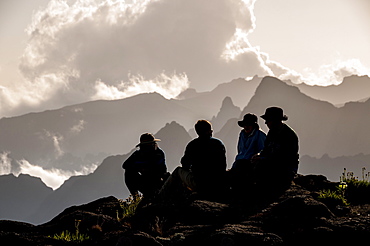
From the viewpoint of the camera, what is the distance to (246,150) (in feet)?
42.9

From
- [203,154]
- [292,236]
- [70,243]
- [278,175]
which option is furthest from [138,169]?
[292,236]

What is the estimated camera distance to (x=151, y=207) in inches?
380

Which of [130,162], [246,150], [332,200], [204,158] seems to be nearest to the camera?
[204,158]

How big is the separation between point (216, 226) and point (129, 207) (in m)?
2.91

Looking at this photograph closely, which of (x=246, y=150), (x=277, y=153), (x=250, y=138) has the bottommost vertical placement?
(x=277, y=153)

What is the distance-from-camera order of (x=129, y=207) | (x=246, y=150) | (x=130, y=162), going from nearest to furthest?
(x=129, y=207), (x=130, y=162), (x=246, y=150)

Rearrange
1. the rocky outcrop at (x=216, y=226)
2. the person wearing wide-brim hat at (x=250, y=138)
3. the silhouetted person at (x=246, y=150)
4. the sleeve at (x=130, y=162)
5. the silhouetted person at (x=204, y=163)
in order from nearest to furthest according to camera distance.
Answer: the rocky outcrop at (x=216, y=226) < the silhouetted person at (x=204, y=163) < the silhouetted person at (x=246, y=150) < the sleeve at (x=130, y=162) < the person wearing wide-brim hat at (x=250, y=138)

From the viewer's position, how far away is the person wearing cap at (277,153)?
34.7ft

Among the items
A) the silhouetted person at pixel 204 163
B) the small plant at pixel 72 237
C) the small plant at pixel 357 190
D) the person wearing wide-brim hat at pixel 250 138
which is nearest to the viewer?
the small plant at pixel 72 237

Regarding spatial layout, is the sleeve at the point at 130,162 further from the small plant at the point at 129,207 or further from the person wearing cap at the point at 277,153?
the person wearing cap at the point at 277,153

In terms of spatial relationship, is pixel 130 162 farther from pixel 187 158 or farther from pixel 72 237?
pixel 72 237

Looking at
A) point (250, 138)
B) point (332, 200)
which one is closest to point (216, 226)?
point (332, 200)

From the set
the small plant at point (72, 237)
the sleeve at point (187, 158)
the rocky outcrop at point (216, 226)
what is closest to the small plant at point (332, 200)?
the rocky outcrop at point (216, 226)

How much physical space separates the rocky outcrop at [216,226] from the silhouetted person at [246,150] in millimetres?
1671
